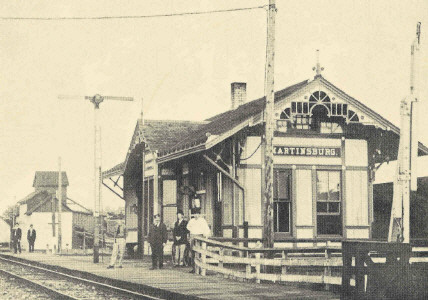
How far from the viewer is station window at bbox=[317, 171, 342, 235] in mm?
22531

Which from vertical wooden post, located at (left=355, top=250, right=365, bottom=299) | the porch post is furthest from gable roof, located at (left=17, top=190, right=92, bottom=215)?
vertical wooden post, located at (left=355, top=250, right=365, bottom=299)

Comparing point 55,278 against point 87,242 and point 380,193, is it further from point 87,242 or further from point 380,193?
point 87,242

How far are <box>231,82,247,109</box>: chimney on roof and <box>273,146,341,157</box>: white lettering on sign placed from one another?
24.9 feet

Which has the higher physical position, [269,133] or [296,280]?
[269,133]

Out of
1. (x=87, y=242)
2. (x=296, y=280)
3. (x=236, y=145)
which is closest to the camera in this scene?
(x=296, y=280)

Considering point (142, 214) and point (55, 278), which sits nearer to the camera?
point (55, 278)

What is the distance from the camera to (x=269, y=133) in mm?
17266

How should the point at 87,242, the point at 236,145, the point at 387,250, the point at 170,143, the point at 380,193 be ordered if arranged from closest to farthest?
the point at 387,250
the point at 236,145
the point at 170,143
the point at 380,193
the point at 87,242

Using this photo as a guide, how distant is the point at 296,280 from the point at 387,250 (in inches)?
214

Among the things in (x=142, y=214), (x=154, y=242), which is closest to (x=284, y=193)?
(x=154, y=242)

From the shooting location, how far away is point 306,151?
22.5 m

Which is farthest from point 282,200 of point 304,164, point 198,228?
point 198,228

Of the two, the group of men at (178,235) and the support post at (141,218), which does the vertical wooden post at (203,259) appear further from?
the support post at (141,218)

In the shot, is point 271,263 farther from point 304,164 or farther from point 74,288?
point 304,164
